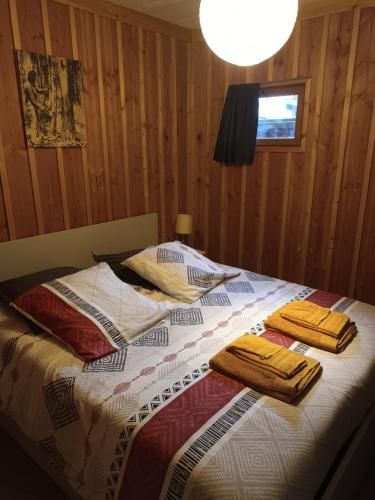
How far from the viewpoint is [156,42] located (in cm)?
296

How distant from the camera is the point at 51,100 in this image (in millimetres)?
2355

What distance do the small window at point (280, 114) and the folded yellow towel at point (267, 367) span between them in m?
1.91

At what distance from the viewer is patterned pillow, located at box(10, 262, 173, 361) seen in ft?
5.58

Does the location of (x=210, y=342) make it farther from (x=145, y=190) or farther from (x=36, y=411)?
(x=145, y=190)

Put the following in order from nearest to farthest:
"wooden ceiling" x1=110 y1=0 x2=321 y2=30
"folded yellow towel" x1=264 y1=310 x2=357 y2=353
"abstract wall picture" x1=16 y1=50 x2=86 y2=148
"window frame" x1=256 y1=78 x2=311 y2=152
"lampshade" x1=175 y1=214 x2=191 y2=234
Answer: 1. "folded yellow towel" x1=264 y1=310 x2=357 y2=353
2. "abstract wall picture" x1=16 y1=50 x2=86 y2=148
3. "wooden ceiling" x1=110 y1=0 x2=321 y2=30
4. "window frame" x1=256 y1=78 x2=311 y2=152
5. "lampshade" x1=175 y1=214 x2=191 y2=234

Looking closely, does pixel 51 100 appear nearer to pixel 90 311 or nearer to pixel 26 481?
pixel 90 311

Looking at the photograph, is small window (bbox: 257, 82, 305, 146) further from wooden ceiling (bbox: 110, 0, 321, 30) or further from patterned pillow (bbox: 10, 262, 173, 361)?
patterned pillow (bbox: 10, 262, 173, 361)

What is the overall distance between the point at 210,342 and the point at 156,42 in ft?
8.26

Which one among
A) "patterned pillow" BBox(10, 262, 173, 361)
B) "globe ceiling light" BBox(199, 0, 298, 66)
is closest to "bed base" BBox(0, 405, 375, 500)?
"patterned pillow" BBox(10, 262, 173, 361)

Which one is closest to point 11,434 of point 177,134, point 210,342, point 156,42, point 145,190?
point 210,342

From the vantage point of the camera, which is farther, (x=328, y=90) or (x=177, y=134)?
(x=177, y=134)

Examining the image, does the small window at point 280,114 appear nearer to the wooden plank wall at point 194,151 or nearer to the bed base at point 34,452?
the wooden plank wall at point 194,151

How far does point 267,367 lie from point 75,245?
1.72 m

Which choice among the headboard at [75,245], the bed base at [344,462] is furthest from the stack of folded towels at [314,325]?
the headboard at [75,245]
